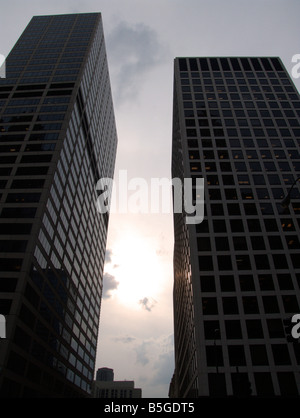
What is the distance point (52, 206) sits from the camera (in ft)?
221

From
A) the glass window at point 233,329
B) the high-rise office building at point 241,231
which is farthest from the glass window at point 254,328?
the glass window at point 233,329

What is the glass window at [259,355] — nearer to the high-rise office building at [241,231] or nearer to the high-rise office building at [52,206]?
the high-rise office building at [241,231]

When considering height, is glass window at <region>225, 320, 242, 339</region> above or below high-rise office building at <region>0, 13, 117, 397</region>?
below

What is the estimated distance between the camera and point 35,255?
57969 mm

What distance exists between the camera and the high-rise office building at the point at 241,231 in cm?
4803

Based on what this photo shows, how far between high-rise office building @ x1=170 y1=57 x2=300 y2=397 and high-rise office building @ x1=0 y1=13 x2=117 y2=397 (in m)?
27.8

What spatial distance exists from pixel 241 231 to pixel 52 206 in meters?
38.5

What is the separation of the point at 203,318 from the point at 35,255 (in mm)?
31098

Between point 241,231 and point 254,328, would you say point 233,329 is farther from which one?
point 241,231

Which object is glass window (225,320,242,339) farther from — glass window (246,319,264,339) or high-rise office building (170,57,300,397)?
glass window (246,319,264,339)

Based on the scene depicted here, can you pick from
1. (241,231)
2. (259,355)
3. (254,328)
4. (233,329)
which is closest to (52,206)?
(241,231)

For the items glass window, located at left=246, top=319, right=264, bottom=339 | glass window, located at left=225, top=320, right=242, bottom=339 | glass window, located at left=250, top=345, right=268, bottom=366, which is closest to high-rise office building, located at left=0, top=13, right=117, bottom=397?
glass window, located at left=225, top=320, right=242, bottom=339

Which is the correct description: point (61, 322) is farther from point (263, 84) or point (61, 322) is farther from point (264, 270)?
point (263, 84)

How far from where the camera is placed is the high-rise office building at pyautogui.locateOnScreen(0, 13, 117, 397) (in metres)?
54.8
